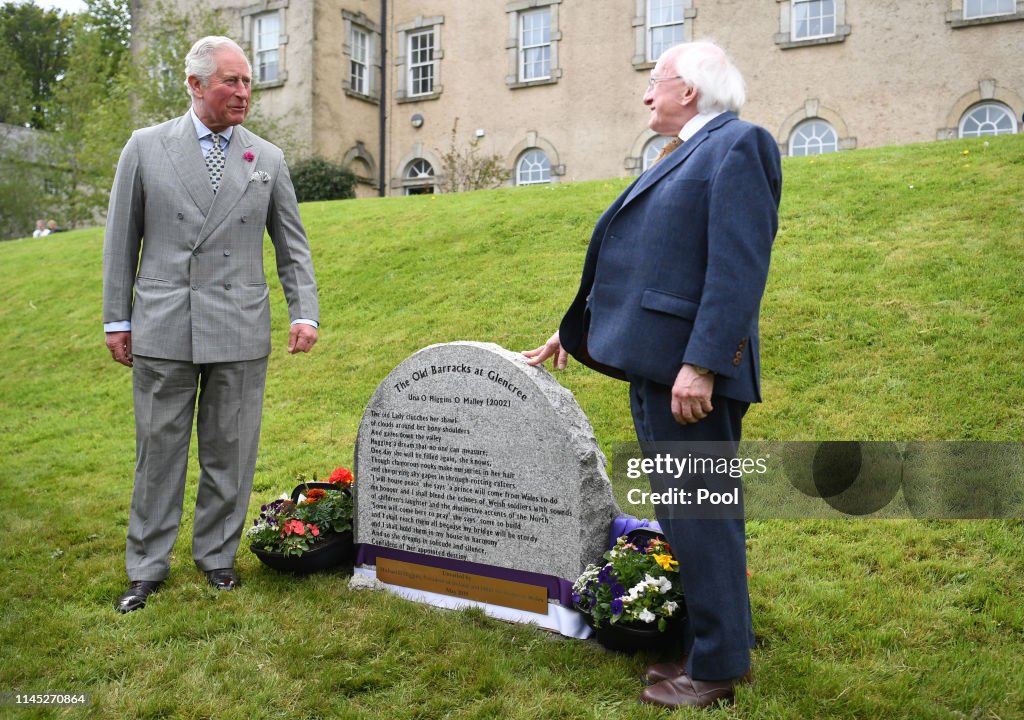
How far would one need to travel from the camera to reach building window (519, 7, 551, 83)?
20141 millimetres

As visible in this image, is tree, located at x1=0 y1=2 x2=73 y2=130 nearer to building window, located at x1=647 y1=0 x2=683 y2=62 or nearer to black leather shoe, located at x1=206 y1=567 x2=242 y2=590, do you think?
building window, located at x1=647 y1=0 x2=683 y2=62

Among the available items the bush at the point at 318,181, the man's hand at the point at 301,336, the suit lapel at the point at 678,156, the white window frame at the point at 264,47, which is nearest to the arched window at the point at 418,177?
the bush at the point at 318,181

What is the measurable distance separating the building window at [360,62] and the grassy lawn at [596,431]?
10.3 metres

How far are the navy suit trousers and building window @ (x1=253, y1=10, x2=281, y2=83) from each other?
20.7 m

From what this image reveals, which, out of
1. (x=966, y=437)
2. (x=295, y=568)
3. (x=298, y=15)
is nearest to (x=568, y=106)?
(x=298, y=15)

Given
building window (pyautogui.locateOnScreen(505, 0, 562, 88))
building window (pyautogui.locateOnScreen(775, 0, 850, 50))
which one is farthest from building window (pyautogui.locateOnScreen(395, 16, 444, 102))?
building window (pyautogui.locateOnScreen(775, 0, 850, 50))

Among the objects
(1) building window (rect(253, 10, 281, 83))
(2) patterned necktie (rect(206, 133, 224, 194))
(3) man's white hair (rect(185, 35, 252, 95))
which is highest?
(1) building window (rect(253, 10, 281, 83))

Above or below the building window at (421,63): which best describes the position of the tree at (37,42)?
above

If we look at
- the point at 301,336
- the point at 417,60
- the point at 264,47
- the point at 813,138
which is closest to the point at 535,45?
the point at 417,60

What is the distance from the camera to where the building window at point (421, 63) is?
21766mm

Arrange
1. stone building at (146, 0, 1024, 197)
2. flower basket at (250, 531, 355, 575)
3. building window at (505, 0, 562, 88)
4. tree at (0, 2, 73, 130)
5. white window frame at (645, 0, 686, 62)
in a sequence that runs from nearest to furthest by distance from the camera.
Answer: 1. flower basket at (250, 531, 355, 575)
2. stone building at (146, 0, 1024, 197)
3. white window frame at (645, 0, 686, 62)
4. building window at (505, 0, 562, 88)
5. tree at (0, 2, 73, 130)

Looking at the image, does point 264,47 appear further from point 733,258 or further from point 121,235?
point 733,258

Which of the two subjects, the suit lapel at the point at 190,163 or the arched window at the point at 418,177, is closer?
the suit lapel at the point at 190,163

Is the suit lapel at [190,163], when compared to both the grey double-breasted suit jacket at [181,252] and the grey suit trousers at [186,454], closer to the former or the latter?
the grey double-breasted suit jacket at [181,252]
